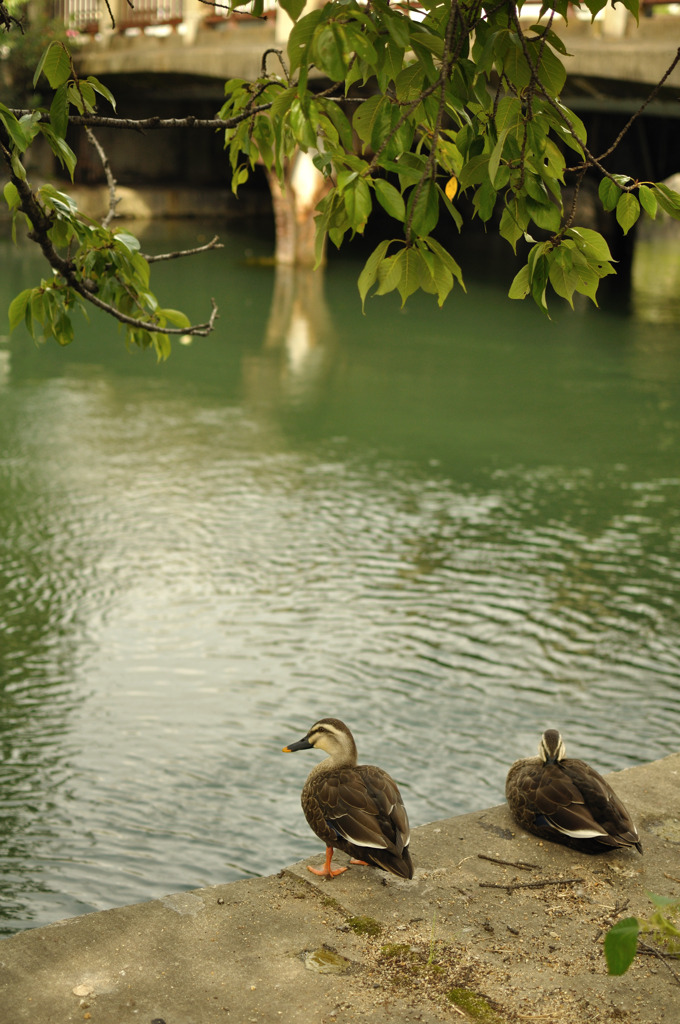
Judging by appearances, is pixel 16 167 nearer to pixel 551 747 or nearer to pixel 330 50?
pixel 330 50

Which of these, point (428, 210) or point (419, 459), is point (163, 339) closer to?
point (428, 210)

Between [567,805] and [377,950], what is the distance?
3.13 ft

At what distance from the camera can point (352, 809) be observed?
3.90m

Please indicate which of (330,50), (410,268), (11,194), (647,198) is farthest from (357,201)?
(11,194)

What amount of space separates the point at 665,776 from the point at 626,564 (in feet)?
12.0

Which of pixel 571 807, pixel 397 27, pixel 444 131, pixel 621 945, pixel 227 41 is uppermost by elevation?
pixel 227 41

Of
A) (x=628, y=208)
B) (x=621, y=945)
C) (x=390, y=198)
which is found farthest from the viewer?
(x=628, y=208)

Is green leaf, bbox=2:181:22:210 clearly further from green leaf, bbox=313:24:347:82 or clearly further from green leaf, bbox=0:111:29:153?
green leaf, bbox=313:24:347:82

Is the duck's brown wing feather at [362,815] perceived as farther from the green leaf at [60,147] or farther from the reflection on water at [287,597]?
the green leaf at [60,147]

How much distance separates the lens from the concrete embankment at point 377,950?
10.3 feet

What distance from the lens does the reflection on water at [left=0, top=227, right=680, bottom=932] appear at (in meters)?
5.25

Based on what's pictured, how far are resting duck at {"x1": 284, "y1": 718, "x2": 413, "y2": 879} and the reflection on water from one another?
871mm

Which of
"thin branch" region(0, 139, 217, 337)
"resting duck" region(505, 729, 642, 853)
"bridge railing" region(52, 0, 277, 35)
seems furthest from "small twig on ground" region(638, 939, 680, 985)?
"bridge railing" region(52, 0, 277, 35)

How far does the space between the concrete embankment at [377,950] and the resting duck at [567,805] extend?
9 cm
